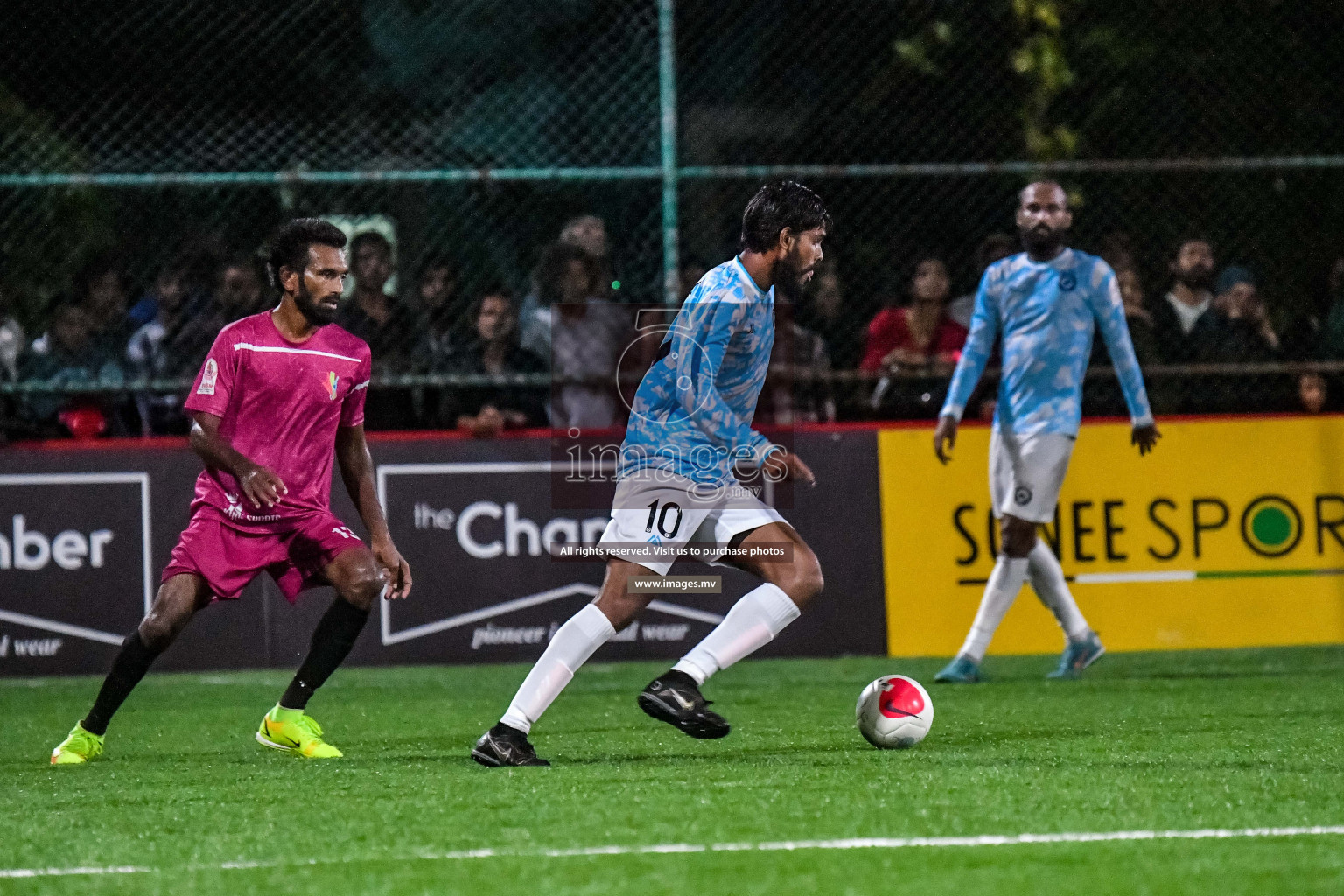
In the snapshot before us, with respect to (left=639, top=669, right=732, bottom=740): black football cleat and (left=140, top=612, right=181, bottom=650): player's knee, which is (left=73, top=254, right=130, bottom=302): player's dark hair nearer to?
(left=140, top=612, right=181, bottom=650): player's knee

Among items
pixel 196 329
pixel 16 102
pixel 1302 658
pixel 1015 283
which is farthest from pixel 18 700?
pixel 1302 658

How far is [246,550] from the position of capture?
22.0ft

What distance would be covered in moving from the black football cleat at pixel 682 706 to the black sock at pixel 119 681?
1827mm

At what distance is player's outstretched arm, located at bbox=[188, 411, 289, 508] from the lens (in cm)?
630

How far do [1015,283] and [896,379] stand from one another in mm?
1415

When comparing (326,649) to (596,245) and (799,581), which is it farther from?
(596,245)

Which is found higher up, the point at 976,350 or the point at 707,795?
the point at 976,350

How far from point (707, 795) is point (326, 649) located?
2010 mm

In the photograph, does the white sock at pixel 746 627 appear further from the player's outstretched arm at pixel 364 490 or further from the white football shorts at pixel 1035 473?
the white football shorts at pixel 1035 473

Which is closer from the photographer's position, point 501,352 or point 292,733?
point 292,733

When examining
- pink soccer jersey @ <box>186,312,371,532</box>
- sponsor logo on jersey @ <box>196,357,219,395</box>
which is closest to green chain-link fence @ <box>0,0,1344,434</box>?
pink soccer jersey @ <box>186,312,371,532</box>

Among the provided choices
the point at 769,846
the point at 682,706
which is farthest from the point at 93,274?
the point at 769,846

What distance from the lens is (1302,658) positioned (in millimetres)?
9953

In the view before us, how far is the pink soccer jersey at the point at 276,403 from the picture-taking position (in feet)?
21.7
